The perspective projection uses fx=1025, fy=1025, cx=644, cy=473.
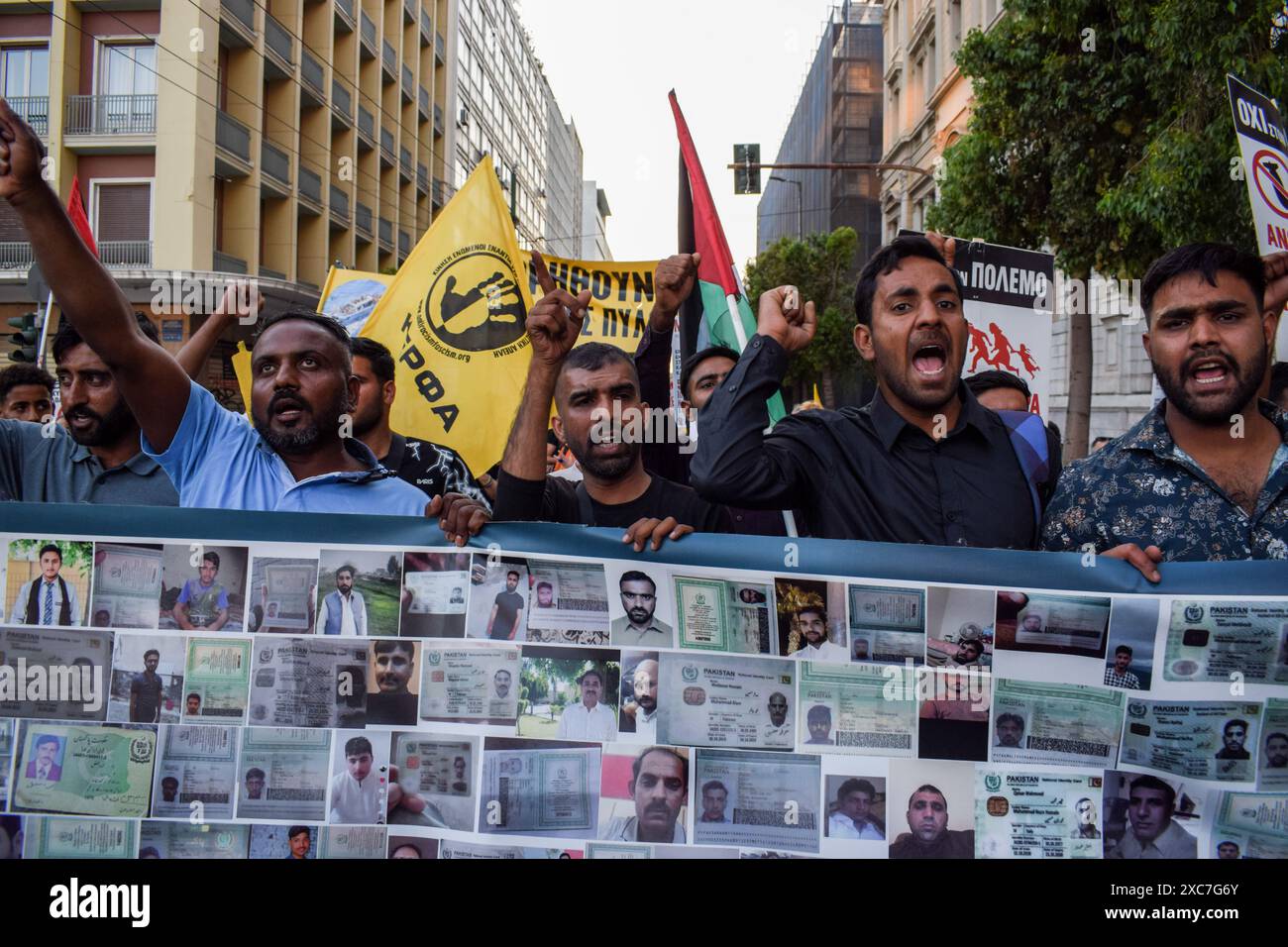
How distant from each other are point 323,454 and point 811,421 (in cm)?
131

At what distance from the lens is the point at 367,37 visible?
110ft

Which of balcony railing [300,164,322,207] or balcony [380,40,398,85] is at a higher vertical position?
balcony [380,40,398,85]

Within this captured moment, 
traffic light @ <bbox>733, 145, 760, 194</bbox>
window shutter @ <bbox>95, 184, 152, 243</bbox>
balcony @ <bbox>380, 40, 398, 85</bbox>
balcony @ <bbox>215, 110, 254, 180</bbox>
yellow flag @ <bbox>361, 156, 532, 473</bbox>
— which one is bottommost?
yellow flag @ <bbox>361, 156, 532, 473</bbox>

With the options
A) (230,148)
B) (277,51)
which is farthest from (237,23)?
(230,148)

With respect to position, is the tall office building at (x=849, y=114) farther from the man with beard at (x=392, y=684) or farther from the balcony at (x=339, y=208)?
the man with beard at (x=392, y=684)

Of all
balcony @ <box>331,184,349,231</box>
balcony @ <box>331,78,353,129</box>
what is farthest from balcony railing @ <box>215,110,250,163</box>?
balcony @ <box>331,78,353,129</box>

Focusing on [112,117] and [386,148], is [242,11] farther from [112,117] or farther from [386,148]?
[386,148]

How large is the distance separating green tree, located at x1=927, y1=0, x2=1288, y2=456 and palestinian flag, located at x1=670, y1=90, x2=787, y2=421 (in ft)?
19.3

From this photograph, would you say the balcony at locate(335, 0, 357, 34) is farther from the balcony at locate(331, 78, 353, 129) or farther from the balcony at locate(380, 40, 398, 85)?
the balcony at locate(380, 40, 398, 85)

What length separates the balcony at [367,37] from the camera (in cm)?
3275

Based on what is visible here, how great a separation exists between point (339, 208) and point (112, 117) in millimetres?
8932

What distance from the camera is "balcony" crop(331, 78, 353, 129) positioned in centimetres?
3033

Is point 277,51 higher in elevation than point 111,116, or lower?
higher

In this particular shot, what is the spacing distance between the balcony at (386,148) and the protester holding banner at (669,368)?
1340 inches
